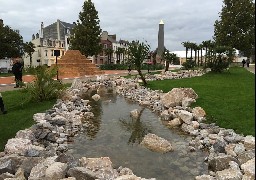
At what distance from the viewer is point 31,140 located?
869 cm

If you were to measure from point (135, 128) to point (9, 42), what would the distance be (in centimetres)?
4480

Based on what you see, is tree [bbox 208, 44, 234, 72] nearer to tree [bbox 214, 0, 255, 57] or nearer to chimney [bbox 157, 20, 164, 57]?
tree [bbox 214, 0, 255, 57]

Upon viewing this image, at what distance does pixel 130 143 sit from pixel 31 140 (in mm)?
3044

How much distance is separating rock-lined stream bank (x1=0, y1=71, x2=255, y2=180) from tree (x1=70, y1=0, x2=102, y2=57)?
36.9 meters

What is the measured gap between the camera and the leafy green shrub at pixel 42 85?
577 inches

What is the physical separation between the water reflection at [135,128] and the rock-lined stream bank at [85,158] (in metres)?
1.10

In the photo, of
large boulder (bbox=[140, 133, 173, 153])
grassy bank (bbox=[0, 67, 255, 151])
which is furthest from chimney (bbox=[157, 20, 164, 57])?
large boulder (bbox=[140, 133, 173, 153])

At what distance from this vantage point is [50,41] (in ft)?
262

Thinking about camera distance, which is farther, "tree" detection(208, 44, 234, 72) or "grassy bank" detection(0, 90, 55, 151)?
"tree" detection(208, 44, 234, 72)

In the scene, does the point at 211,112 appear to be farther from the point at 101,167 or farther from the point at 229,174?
the point at 101,167

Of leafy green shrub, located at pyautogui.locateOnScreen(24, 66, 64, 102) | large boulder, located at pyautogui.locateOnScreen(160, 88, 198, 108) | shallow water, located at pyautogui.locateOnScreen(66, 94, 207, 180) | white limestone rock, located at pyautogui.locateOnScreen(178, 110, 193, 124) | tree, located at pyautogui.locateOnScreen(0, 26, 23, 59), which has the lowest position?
shallow water, located at pyautogui.locateOnScreen(66, 94, 207, 180)

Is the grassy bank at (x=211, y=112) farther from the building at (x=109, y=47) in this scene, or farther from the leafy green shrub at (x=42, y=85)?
the building at (x=109, y=47)

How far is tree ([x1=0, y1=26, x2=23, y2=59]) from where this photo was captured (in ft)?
157

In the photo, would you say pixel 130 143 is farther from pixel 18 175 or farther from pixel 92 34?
pixel 92 34
